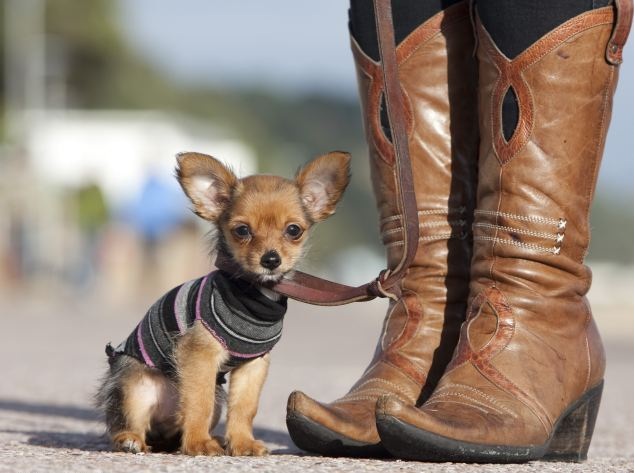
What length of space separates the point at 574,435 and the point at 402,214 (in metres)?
0.85

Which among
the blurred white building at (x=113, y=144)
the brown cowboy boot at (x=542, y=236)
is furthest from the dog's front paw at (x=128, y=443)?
the blurred white building at (x=113, y=144)

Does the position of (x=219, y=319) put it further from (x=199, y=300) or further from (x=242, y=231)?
(x=242, y=231)

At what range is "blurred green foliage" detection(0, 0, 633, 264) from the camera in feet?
210

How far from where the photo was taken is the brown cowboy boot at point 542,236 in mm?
3939

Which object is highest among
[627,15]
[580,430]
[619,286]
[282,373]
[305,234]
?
[627,15]

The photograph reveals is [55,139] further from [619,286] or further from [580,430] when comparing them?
[580,430]

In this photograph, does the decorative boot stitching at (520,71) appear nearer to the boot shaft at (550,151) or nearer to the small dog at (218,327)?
the boot shaft at (550,151)

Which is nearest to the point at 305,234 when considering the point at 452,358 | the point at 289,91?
the point at 452,358

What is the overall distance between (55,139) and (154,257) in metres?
33.6

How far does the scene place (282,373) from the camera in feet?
26.7

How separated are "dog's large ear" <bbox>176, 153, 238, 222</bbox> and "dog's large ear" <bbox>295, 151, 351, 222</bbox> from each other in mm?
238

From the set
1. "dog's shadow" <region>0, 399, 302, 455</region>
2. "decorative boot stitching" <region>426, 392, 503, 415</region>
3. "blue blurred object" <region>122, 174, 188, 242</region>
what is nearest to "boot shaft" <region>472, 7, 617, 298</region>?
"decorative boot stitching" <region>426, 392, 503, 415</region>

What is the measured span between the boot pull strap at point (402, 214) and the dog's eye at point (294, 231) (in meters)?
0.27

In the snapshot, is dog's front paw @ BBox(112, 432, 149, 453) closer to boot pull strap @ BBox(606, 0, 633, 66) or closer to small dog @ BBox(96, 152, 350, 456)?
small dog @ BBox(96, 152, 350, 456)
